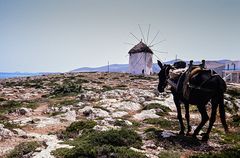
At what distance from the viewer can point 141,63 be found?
256ft

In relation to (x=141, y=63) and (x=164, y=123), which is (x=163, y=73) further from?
(x=141, y=63)

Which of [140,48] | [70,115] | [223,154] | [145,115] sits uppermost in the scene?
[140,48]

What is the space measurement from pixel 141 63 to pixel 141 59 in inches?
41.8

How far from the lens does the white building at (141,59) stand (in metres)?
77.2

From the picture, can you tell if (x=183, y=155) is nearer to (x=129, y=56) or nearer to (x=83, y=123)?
(x=83, y=123)

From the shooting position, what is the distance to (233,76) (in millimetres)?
70688

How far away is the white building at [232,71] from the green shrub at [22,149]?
5941 cm

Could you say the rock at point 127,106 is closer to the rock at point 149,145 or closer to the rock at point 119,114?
the rock at point 119,114

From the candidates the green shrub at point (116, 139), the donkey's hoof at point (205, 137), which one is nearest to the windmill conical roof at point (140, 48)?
the donkey's hoof at point (205, 137)

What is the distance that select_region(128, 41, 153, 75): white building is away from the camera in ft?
253

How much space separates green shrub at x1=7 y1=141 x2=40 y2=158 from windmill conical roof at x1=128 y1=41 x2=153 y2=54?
6573cm

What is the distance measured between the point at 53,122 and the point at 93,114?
10.7 ft

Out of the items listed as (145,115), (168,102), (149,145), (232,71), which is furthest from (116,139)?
(232,71)

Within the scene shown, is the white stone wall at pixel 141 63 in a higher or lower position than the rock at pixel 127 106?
higher
